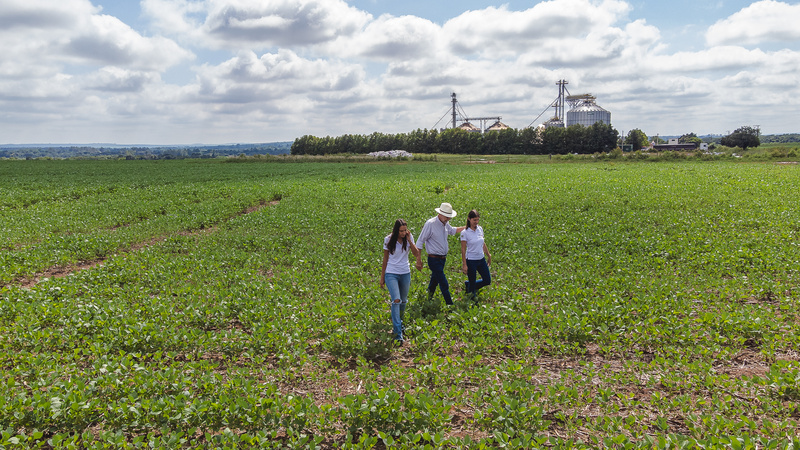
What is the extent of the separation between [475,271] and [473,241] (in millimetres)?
677

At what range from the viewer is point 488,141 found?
369 ft

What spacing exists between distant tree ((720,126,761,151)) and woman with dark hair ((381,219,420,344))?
143962 mm

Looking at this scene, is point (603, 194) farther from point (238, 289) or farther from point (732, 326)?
point (238, 289)

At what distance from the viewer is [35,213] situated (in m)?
23.1

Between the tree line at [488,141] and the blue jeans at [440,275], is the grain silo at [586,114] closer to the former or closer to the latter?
the tree line at [488,141]

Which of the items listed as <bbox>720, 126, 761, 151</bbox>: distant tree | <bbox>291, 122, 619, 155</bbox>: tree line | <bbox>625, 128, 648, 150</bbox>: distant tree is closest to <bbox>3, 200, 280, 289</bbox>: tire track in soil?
<bbox>291, 122, 619, 155</bbox>: tree line

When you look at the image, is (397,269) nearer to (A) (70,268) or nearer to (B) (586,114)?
(A) (70,268)

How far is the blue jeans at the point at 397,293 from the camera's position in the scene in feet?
27.4

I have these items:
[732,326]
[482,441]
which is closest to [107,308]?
[482,441]

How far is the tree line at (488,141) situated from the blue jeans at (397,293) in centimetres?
10091

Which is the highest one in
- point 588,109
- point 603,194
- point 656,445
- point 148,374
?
point 588,109

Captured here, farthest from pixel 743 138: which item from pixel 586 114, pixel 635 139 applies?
pixel 586 114

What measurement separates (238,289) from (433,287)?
4.37 metres

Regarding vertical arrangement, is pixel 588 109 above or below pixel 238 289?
above
